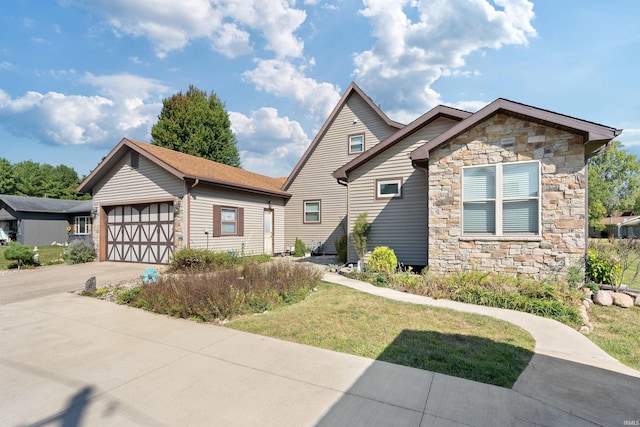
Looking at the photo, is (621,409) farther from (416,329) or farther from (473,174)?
(473,174)

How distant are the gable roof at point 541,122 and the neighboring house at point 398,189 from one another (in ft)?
7.89

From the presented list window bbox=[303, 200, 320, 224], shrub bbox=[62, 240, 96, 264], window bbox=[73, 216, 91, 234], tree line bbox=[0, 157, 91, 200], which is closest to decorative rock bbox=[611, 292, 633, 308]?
window bbox=[303, 200, 320, 224]

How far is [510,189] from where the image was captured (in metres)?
8.16

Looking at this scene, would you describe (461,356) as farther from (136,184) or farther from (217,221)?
(136,184)

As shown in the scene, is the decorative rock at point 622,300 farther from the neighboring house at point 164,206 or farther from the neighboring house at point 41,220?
the neighboring house at point 41,220

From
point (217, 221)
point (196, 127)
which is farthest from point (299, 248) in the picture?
point (196, 127)

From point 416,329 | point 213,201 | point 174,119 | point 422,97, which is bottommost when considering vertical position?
point 416,329

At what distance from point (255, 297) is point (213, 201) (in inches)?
336

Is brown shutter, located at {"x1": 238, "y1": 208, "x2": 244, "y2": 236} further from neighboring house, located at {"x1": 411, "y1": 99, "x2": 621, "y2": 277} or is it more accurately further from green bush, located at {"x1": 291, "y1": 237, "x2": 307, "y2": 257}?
neighboring house, located at {"x1": 411, "y1": 99, "x2": 621, "y2": 277}

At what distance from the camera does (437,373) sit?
3.52 meters

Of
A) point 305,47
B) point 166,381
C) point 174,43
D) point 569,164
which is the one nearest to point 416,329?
point 166,381

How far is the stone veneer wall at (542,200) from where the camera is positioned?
7527mm

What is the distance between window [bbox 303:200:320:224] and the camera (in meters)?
17.3

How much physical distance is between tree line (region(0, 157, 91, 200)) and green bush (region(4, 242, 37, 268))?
34740mm
